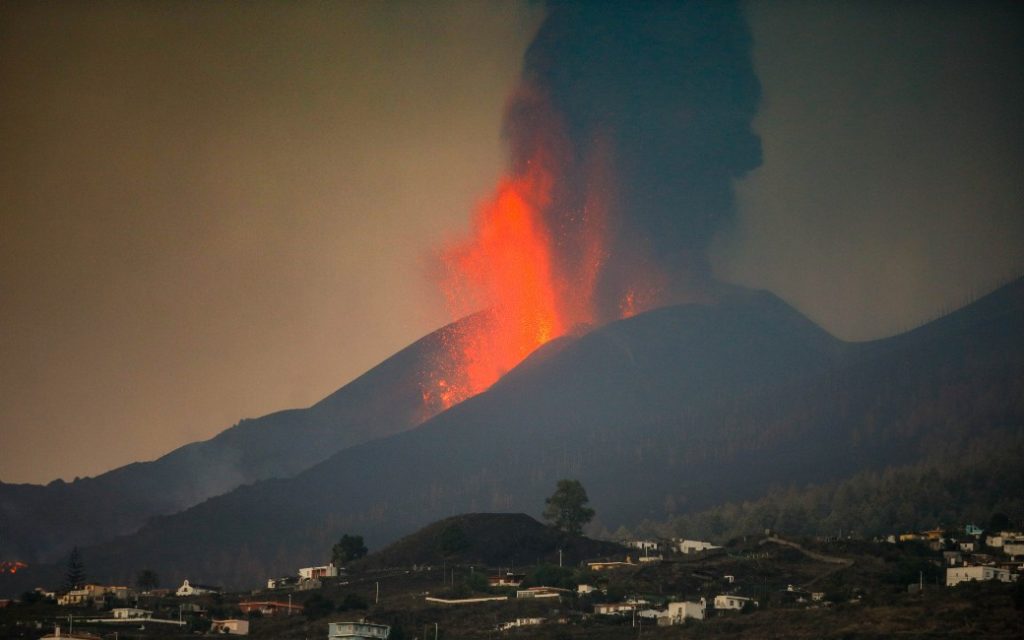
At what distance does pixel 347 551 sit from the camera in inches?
4951

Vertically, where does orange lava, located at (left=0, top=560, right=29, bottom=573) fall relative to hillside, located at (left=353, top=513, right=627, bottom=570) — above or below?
above

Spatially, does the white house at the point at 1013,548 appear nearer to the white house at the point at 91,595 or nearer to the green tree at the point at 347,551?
the green tree at the point at 347,551

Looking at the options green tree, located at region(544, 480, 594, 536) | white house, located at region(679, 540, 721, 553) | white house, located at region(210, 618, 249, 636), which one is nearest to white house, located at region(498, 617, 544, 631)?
white house, located at region(210, 618, 249, 636)

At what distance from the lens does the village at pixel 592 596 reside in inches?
3319

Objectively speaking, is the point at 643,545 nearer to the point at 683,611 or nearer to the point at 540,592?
the point at 540,592

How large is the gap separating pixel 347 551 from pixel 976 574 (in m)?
51.3

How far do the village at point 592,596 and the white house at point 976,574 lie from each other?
A: 0.33 ft

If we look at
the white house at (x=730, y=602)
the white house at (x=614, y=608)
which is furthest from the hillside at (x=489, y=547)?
the white house at (x=730, y=602)

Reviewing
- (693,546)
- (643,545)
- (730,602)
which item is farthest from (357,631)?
(643,545)

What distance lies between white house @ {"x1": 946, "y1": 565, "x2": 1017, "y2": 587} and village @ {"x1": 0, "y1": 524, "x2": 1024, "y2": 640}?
10 centimetres

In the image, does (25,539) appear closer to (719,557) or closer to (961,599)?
(719,557)

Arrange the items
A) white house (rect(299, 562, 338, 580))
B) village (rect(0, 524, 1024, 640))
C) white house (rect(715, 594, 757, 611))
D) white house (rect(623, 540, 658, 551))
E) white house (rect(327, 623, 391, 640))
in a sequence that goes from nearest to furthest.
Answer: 1. white house (rect(327, 623, 391, 640))
2. village (rect(0, 524, 1024, 640))
3. white house (rect(715, 594, 757, 611))
4. white house (rect(299, 562, 338, 580))
5. white house (rect(623, 540, 658, 551))

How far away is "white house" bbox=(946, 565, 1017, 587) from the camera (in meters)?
86.5

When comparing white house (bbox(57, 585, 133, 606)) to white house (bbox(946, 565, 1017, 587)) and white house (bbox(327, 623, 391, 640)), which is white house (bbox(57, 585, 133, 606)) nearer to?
white house (bbox(327, 623, 391, 640))
